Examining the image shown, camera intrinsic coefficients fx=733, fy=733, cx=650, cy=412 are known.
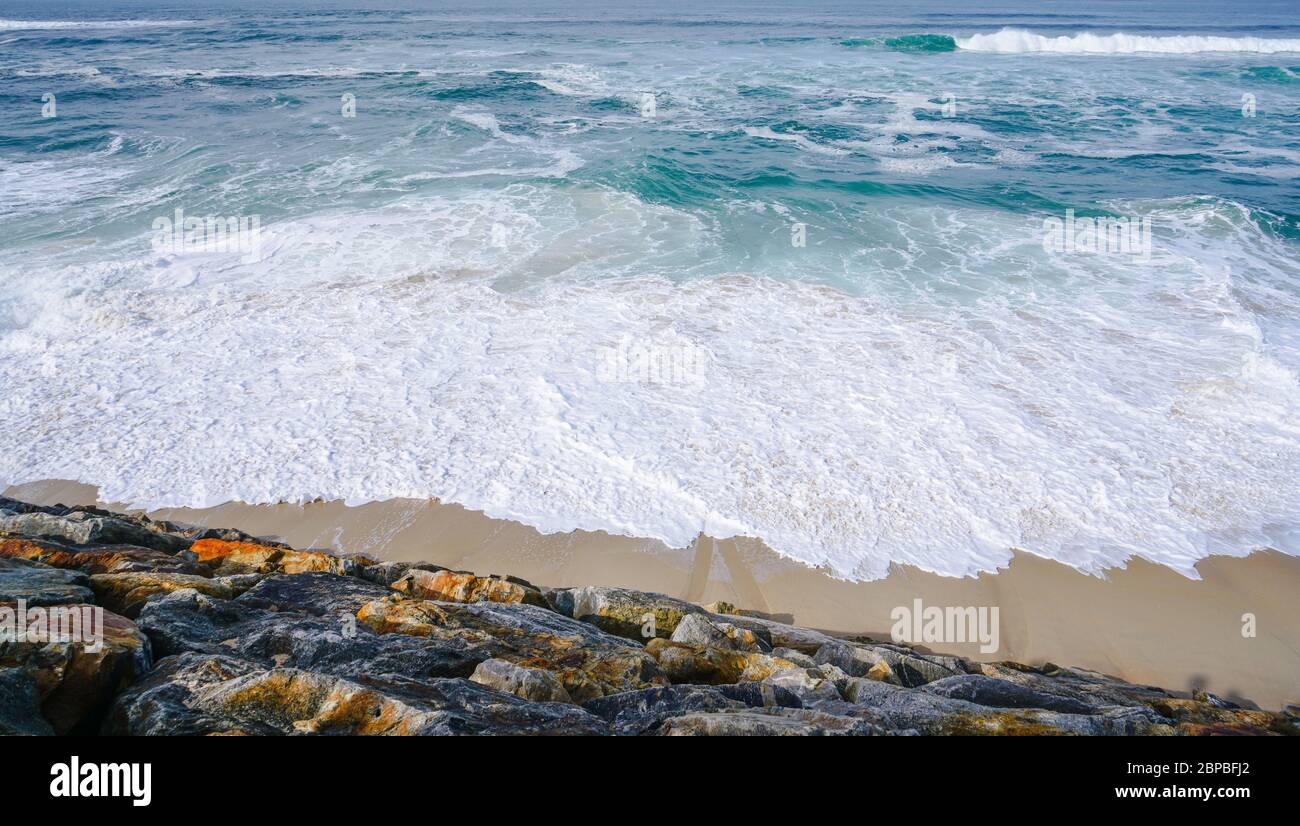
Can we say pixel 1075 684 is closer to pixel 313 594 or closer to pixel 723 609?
pixel 723 609

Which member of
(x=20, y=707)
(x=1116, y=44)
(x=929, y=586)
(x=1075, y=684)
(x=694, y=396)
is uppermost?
(x=1116, y=44)

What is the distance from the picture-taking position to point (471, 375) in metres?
10.4

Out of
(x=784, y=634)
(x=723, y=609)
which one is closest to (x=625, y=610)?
(x=723, y=609)

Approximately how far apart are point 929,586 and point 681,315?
21.5 feet

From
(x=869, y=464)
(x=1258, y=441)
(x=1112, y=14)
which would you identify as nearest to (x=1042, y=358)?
(x=1258, y=441)

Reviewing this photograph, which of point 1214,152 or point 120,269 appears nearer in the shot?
point 120,269

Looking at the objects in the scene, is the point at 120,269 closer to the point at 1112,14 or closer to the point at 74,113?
the point at 74,113

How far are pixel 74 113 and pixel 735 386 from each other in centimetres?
2878

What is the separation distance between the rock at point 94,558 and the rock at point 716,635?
406cm

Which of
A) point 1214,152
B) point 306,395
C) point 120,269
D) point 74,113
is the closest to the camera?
point 306,395

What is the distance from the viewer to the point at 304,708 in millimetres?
3818

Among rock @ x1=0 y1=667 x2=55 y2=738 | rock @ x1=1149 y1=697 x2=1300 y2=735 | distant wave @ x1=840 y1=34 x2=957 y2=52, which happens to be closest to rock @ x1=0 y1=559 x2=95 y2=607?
rock @ x1=0 y1=667 x2=55 y2=738

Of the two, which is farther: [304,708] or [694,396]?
[694,396]
